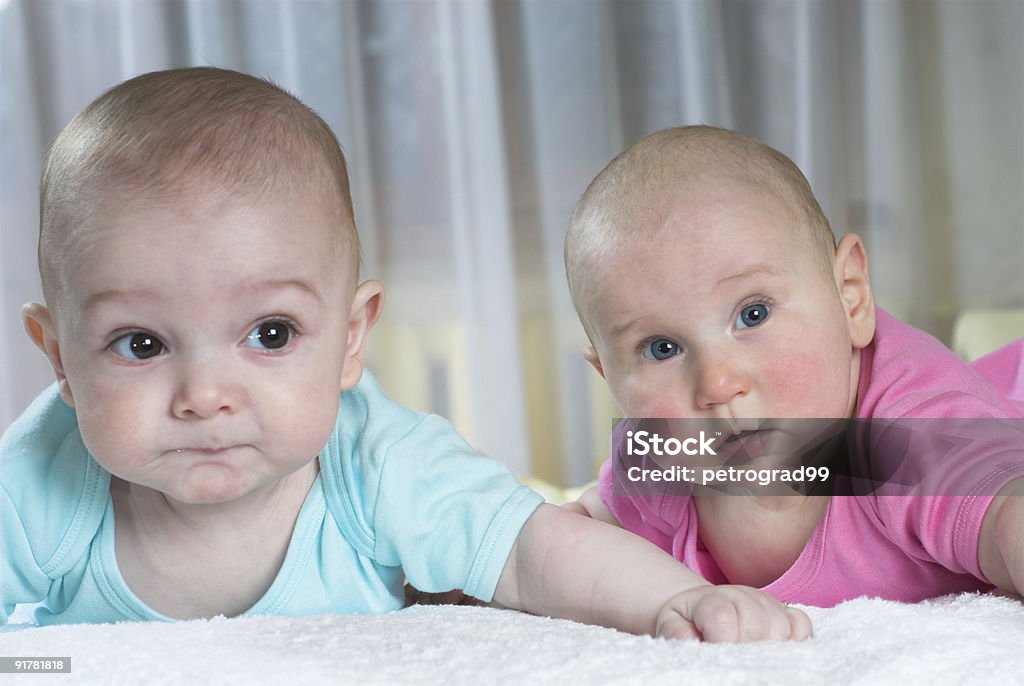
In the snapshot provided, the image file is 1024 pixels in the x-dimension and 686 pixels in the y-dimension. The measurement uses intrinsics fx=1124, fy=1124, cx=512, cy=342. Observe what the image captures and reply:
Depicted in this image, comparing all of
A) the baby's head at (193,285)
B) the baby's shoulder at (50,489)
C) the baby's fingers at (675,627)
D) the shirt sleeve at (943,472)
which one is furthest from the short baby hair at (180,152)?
the shirt sleeve at (943,472)

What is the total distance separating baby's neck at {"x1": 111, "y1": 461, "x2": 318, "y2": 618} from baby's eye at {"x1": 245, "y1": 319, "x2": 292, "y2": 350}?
20cm

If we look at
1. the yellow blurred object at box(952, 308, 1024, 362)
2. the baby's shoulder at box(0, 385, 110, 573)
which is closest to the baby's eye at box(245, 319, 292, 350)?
the baby's shoulder at box(0, 385, 110, 573)

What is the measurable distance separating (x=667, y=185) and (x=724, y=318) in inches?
5.7

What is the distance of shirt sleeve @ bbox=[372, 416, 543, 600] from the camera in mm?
1014

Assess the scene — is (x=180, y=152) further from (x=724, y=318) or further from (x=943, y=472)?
(x=943, y=472)

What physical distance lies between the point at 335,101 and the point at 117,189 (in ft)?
5.98

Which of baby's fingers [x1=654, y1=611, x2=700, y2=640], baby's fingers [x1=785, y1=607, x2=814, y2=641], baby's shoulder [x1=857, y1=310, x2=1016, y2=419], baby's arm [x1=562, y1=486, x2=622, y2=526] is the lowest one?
baby's arm [x1=562, y1=486, x2=622, y2=526]

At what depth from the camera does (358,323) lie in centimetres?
110

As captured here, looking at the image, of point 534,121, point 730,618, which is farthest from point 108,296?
point 534,121

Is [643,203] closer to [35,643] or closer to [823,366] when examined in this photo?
[823,366]

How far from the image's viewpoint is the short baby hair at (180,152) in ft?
2.97

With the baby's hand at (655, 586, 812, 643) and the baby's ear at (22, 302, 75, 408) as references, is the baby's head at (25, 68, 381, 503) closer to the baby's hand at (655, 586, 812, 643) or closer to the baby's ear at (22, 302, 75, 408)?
the baby's ear at (22, 302, 75, 408)

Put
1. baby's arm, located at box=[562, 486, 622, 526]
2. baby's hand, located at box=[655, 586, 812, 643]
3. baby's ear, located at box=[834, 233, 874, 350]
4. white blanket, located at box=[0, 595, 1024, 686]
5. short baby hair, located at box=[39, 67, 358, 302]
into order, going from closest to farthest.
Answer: white blanket, located at box=[0, 595, 1024, 686] → baby's hand, located at box=[655, 586, 812, 643] → short baby hair, located at box=[39, 67, 358, 302] → baby's ear, located at box=[834, 233, 874, 350] → baby's arm, located at box=[562, 486, 622, 526]

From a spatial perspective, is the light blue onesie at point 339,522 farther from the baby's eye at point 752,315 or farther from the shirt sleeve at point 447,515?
the baby's eye at point 752,315
